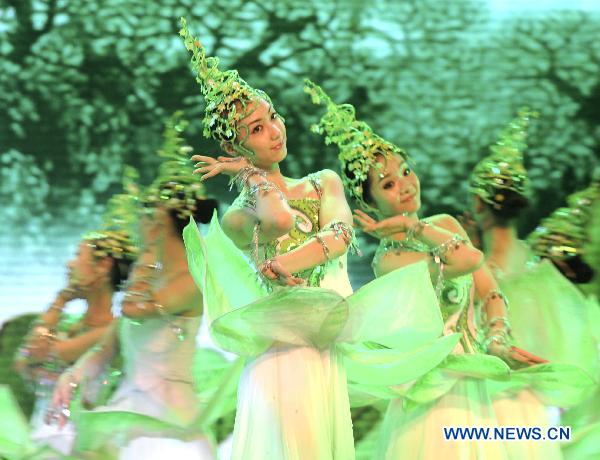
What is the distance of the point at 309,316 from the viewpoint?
2.91m

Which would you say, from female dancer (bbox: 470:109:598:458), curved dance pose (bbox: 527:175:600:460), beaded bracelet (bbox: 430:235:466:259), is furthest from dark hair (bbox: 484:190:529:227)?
beaded bracelet (bbox: 430:235:466:259)

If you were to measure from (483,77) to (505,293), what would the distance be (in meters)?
1.36

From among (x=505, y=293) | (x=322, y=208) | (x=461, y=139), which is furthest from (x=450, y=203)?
(x=322, y=208)

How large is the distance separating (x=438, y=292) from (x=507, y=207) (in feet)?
1.80

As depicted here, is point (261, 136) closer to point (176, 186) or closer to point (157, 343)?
point (176, 186)

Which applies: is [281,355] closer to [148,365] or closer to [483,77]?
[148,365]

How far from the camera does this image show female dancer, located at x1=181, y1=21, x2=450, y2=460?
2885mm

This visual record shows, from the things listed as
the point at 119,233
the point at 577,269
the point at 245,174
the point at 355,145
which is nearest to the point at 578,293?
the point at 577,269

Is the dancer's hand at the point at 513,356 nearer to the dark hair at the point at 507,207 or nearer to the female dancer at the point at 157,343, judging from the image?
the dark hair at the point at 507,207

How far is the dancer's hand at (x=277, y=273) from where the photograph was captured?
9.59 ft

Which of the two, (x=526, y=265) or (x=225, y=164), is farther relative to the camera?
(x=526, y=265)

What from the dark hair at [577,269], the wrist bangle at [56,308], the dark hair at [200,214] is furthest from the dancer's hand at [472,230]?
the wrist bangle at [56,308]

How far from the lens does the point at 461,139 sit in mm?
4844

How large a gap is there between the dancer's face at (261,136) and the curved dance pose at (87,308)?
2.09ft
